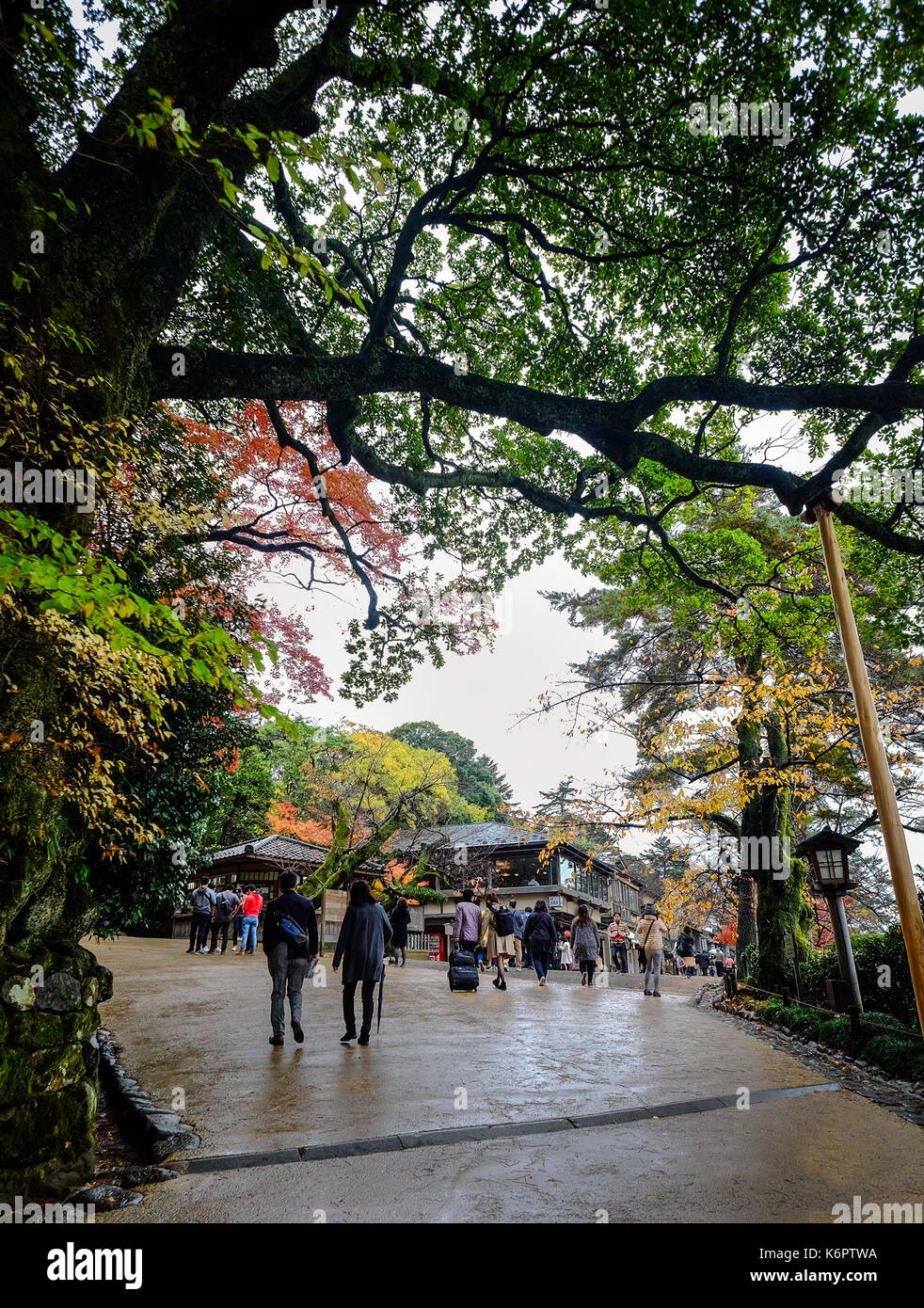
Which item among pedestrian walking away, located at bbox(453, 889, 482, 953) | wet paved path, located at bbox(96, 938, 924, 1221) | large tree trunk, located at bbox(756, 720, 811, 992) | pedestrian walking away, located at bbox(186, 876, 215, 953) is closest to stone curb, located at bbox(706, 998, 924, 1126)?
wet paved path, located at bbox(96, 938, 924, 1221)

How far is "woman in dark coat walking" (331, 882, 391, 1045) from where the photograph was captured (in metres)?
7.23

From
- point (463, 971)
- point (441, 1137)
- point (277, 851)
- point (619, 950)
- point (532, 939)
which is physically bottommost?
point (619, 950)

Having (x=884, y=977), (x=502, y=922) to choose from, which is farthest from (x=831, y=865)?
(x=502, y=922)

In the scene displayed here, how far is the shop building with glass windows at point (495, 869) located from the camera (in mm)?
31672

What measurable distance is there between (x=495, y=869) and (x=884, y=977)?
2649cm

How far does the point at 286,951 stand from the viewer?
289 inches

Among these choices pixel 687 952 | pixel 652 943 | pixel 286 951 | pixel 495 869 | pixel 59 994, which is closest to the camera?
pixel 59 994

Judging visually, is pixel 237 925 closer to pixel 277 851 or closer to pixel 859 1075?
pixel 277 851

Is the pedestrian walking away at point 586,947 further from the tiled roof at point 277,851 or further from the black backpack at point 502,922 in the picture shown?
the tiled roof at point 277,851

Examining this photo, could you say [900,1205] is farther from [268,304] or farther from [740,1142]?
[268,304]

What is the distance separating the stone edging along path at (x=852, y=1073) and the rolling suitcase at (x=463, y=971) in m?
5.08

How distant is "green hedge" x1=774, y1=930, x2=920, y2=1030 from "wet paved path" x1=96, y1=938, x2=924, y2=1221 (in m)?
2.19

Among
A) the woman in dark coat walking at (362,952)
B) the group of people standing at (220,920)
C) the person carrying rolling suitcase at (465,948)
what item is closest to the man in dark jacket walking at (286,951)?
the woman in dark coat walking at (362,952)
